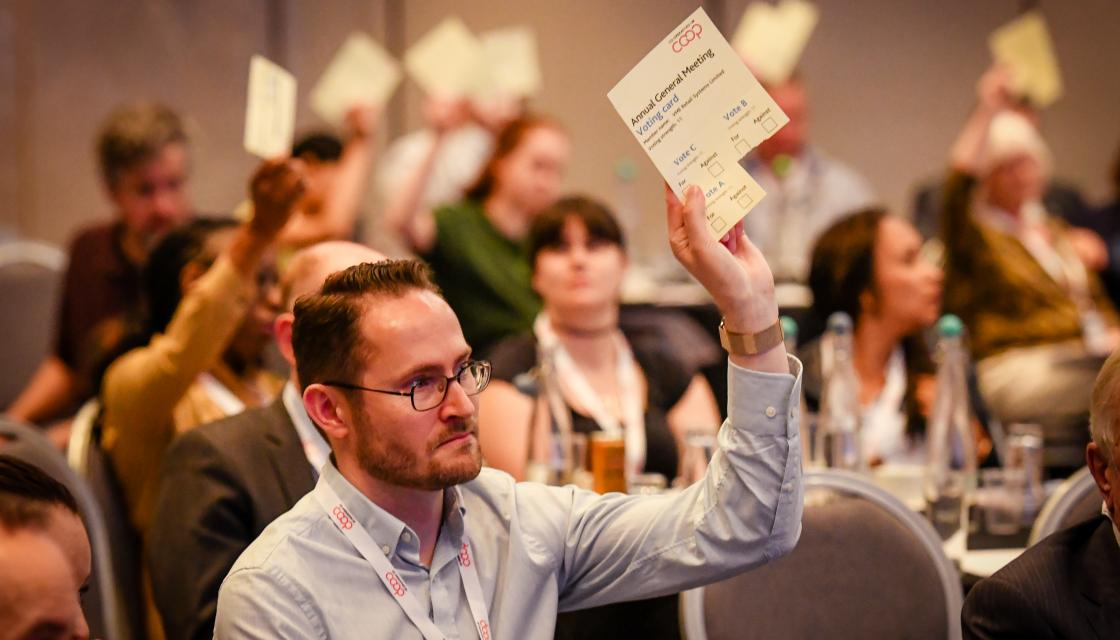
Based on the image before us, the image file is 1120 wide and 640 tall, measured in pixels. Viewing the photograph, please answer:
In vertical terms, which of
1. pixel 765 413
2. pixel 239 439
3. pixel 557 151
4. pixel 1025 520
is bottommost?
pixel 1025 520

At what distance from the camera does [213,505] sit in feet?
7.86

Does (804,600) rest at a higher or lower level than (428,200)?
lower

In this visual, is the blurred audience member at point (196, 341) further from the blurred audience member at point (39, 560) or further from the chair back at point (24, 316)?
the chair back at point (24, 316)

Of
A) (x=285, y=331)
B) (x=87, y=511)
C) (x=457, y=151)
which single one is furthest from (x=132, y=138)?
(x=457, y=151)

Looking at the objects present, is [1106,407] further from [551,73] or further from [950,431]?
[551,73]

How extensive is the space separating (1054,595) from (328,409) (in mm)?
1010

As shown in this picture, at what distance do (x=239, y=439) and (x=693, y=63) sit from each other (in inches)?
43.9

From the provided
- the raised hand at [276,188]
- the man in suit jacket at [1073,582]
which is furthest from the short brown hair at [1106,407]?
the raised hand at [276,188]

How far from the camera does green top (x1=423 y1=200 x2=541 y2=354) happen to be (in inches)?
204

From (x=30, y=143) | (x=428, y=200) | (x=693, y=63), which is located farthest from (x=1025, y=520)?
(x=30, y=143)

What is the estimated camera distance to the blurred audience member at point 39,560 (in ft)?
4.68

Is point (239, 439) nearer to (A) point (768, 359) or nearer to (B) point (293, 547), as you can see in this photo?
(B) point (293, 547)

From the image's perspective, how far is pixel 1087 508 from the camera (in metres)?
2.48

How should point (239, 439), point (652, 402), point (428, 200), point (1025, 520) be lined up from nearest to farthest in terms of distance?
point (239, 439) → point (1025, 520) → point (652, 402) → point (428, 200)
